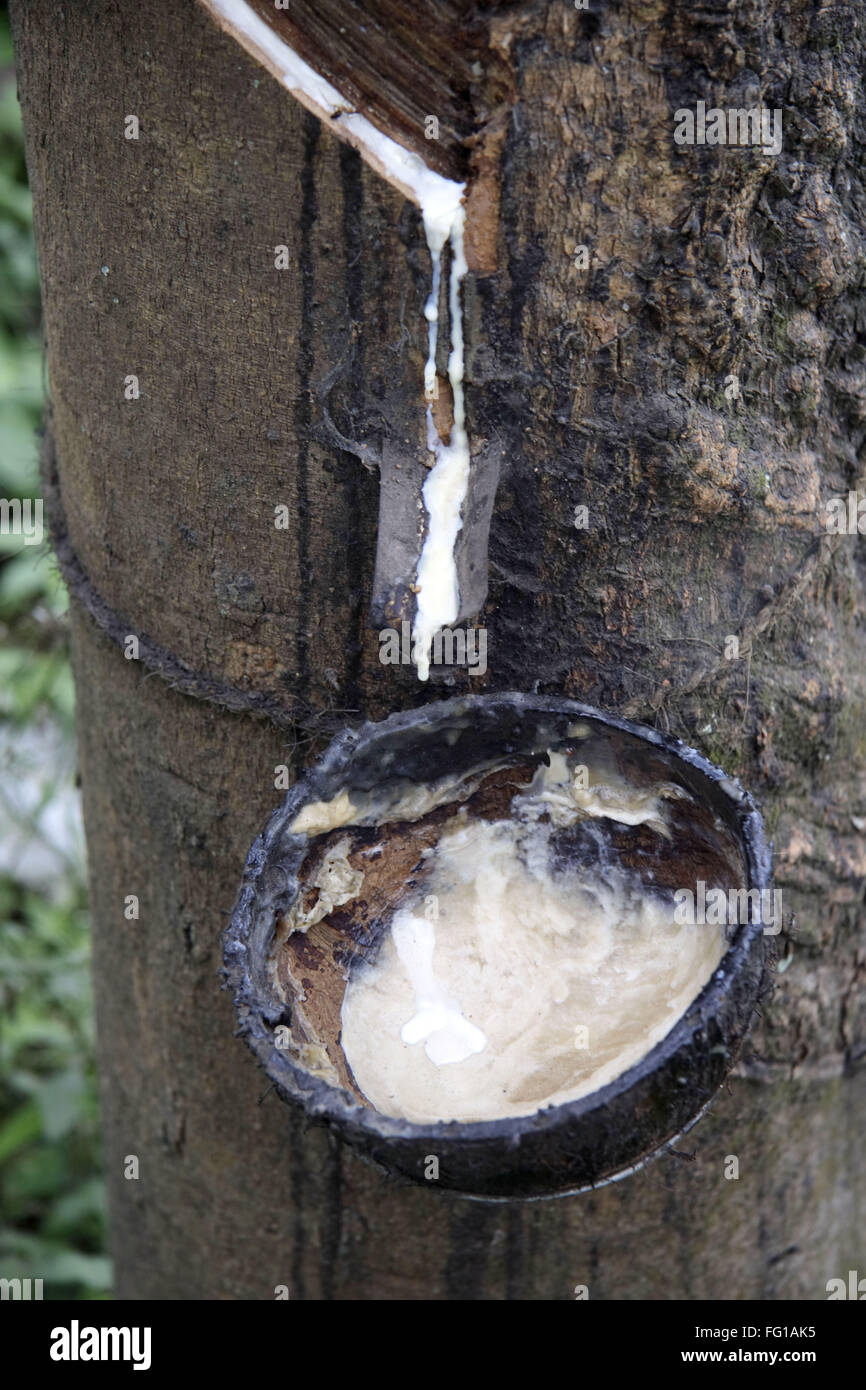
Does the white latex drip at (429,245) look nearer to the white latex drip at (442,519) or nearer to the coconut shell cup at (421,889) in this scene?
the white latex drip at (442,519)

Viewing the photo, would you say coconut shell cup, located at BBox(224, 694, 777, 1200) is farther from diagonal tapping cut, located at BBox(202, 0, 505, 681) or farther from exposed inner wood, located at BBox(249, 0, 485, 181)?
exposed inner wood, located at BBox(249, 0, 485, 181)

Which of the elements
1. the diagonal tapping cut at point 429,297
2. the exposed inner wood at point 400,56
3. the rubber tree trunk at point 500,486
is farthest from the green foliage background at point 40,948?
the exposed inner wood at point 400,56

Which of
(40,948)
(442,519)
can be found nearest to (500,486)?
(442,519)

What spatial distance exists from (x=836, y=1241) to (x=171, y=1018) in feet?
3.67

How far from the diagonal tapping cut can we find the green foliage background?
29.8 inches

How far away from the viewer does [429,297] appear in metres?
1.36

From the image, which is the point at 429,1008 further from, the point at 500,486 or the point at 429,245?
the point at 429,245

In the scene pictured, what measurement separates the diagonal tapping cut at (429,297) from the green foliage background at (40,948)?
0.76m

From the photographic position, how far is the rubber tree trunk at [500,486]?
133 centimetres

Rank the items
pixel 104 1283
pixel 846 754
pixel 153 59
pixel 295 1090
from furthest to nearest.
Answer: pixel 104 1283
pixel 846 754
pixel 153 59
pixel 295 1090

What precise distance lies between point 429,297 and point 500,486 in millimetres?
223

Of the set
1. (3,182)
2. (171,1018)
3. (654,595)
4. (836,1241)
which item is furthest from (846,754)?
(3,182)
